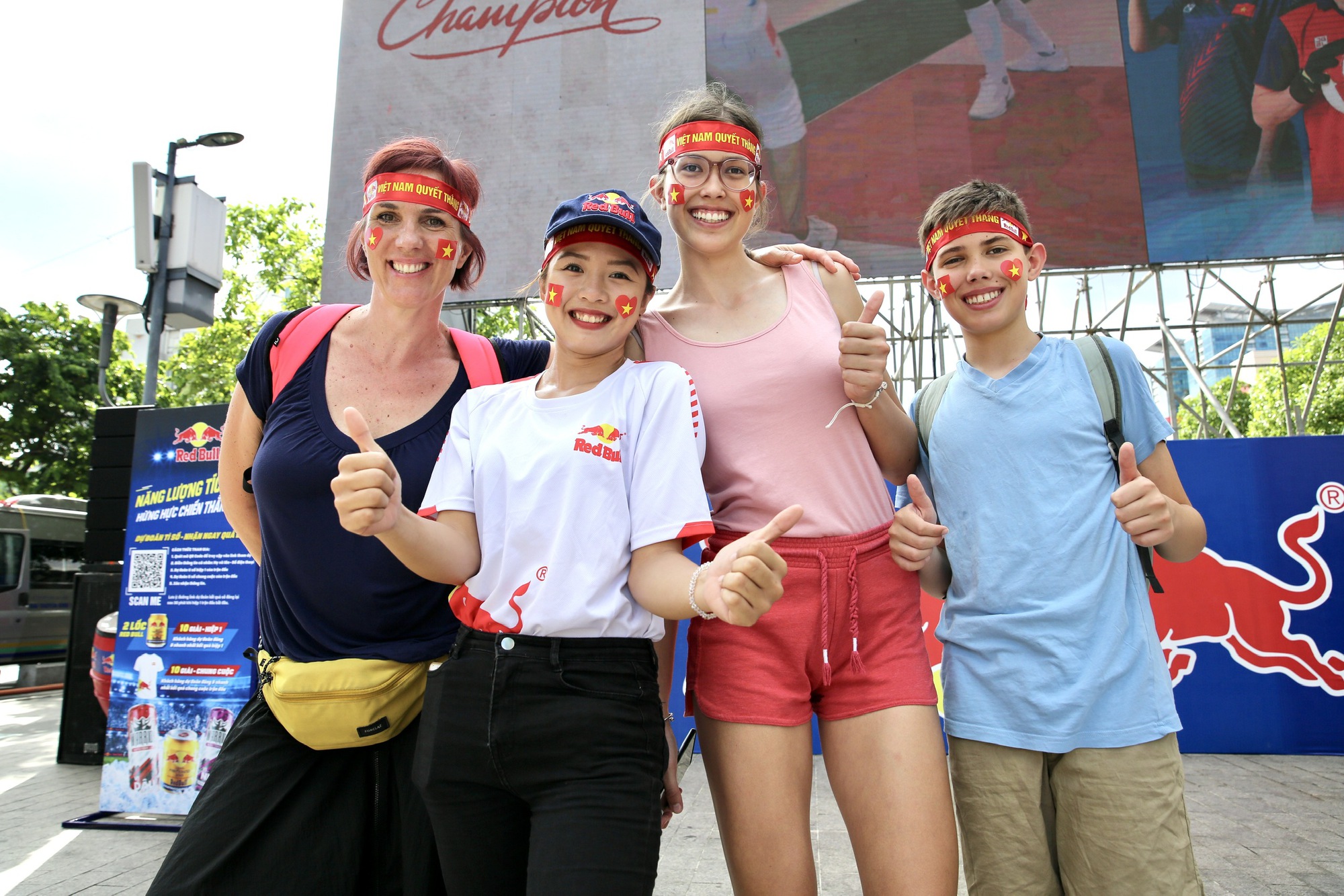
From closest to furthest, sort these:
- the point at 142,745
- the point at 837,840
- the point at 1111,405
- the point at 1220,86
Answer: the point at 1111,405 → the point at 837,840 → the point at 142,745 → the point at 1220,86

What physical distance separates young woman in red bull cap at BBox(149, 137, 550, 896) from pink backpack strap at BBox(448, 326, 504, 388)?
35 millimetres

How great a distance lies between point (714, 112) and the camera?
6.62ft

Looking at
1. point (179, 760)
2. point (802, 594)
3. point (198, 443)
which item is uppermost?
point (198, 443)

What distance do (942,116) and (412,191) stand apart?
10.1 meters

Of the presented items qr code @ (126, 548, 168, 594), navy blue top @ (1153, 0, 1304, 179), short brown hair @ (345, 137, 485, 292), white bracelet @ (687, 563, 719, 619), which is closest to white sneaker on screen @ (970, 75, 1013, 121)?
navy blue top @ (1153, 0, 1304, 179)

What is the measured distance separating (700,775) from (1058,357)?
420 cm

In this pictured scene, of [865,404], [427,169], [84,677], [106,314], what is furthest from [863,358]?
[106,314]

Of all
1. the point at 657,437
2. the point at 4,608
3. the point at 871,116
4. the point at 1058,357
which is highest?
the point at 871,116

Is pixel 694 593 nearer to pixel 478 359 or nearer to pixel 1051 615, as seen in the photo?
pixel 1051 615

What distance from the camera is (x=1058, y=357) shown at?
1967 mm

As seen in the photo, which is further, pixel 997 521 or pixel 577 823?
pixel 997 521

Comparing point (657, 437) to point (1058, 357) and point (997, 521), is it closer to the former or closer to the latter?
point (997, 521)

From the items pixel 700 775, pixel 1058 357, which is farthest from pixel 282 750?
pixel 700 775

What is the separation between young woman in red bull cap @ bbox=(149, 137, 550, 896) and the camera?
169cm
